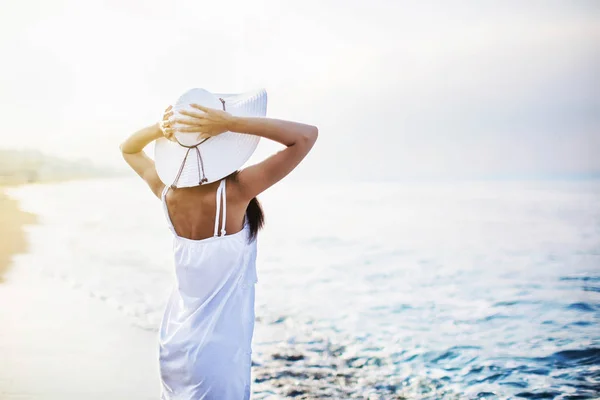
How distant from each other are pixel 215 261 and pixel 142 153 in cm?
48

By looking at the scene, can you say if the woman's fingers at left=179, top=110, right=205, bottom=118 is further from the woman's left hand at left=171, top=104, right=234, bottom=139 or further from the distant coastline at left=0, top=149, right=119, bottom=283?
the distant coastline at left=0, top=149, right=119, bottom=283

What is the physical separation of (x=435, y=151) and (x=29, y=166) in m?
2.21

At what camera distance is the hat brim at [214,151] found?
157cm

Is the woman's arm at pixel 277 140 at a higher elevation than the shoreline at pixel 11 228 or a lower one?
higher

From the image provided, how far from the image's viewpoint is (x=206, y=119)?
4.98 ft

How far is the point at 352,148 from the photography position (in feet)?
12.1

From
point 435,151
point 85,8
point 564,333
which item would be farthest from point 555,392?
point 85,8

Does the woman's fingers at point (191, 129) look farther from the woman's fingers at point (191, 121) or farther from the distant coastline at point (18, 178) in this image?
the distant coastline at point (18, 178)

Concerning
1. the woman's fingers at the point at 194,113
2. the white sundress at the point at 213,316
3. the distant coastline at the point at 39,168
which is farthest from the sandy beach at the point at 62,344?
the woman's fingers at the point at 194,113

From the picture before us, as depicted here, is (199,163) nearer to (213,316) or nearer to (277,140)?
(277,140)

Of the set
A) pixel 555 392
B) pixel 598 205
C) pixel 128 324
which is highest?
pixel 598 205

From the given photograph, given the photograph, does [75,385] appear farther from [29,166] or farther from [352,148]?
[352,148]

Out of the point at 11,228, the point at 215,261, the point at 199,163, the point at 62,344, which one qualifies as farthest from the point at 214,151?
the point at 11,228

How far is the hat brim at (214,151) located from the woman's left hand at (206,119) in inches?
2.2
